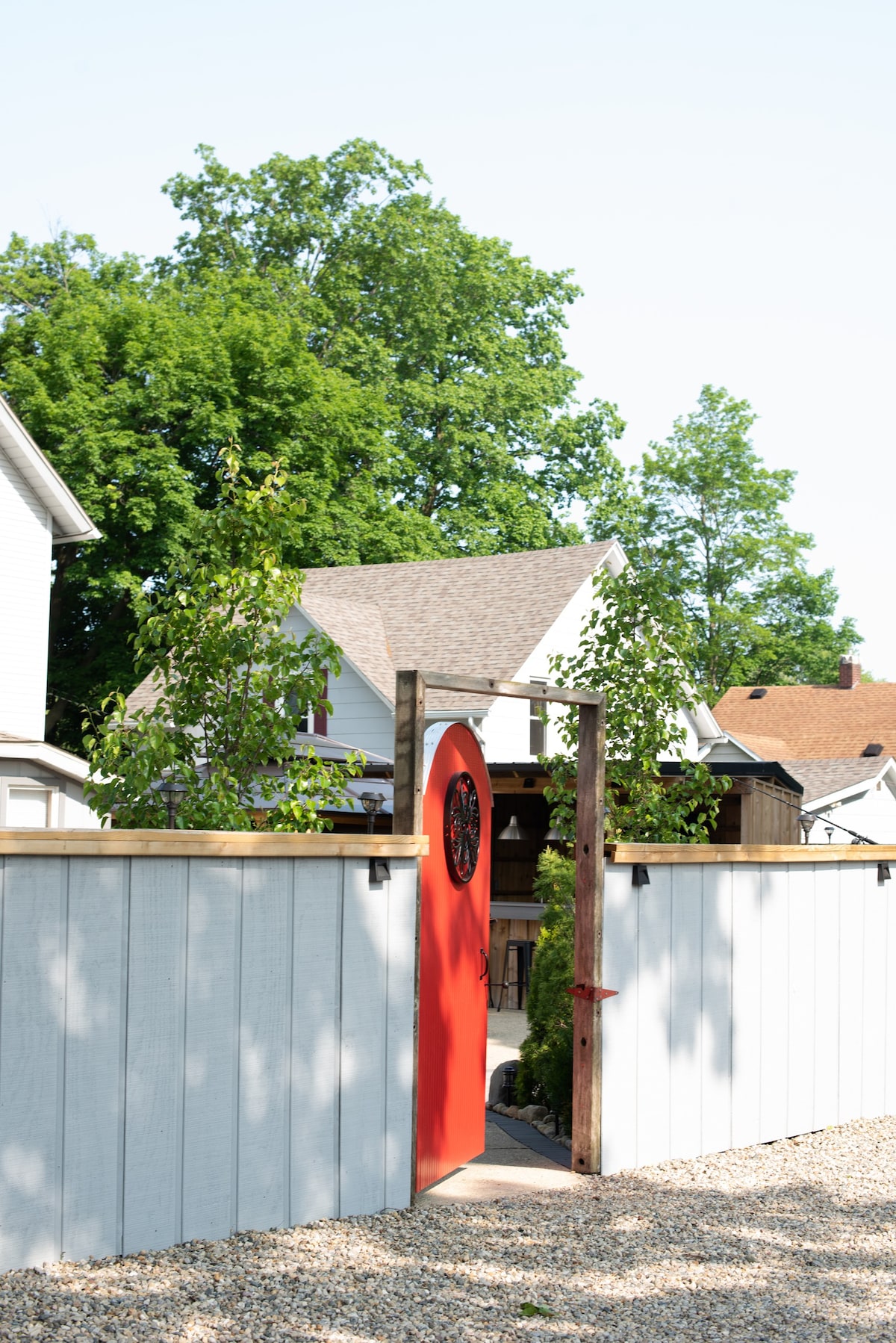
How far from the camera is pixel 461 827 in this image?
7.55 m

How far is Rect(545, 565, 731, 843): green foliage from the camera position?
9.78 meters

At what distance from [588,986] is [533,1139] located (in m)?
1.48

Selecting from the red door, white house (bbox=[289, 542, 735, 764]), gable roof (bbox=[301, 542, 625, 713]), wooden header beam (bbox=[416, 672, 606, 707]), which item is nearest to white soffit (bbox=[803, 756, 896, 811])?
white house (bbox=[289, 542, 735, 764])

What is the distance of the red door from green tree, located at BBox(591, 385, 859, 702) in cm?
4630

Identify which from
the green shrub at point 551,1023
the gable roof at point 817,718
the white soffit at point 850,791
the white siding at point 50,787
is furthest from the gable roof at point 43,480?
the gable roof at point 817,718

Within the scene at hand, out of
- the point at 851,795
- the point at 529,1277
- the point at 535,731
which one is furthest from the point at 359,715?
the point at 529,1277

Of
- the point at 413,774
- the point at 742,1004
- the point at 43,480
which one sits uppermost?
the point at 43,480

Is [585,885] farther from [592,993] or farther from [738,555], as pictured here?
[738,555]

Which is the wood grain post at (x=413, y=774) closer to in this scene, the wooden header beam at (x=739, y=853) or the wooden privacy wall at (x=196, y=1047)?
the wooden privacy wall at (x=196, y=1047)

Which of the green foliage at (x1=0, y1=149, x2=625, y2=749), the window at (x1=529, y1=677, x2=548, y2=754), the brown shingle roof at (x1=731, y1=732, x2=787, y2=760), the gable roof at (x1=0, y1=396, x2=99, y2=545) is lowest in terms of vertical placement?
the window at (x1=529, y1=677, x2=548, y2=754)

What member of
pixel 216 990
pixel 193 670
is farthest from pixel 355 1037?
pixel 193 670

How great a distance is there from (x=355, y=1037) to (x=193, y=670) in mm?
2479

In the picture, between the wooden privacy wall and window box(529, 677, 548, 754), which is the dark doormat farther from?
window box(529, 677, 548, 754)

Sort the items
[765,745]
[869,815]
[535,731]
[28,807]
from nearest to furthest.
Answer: [28,807] < [535,731] < [869,815] < [765,745]
